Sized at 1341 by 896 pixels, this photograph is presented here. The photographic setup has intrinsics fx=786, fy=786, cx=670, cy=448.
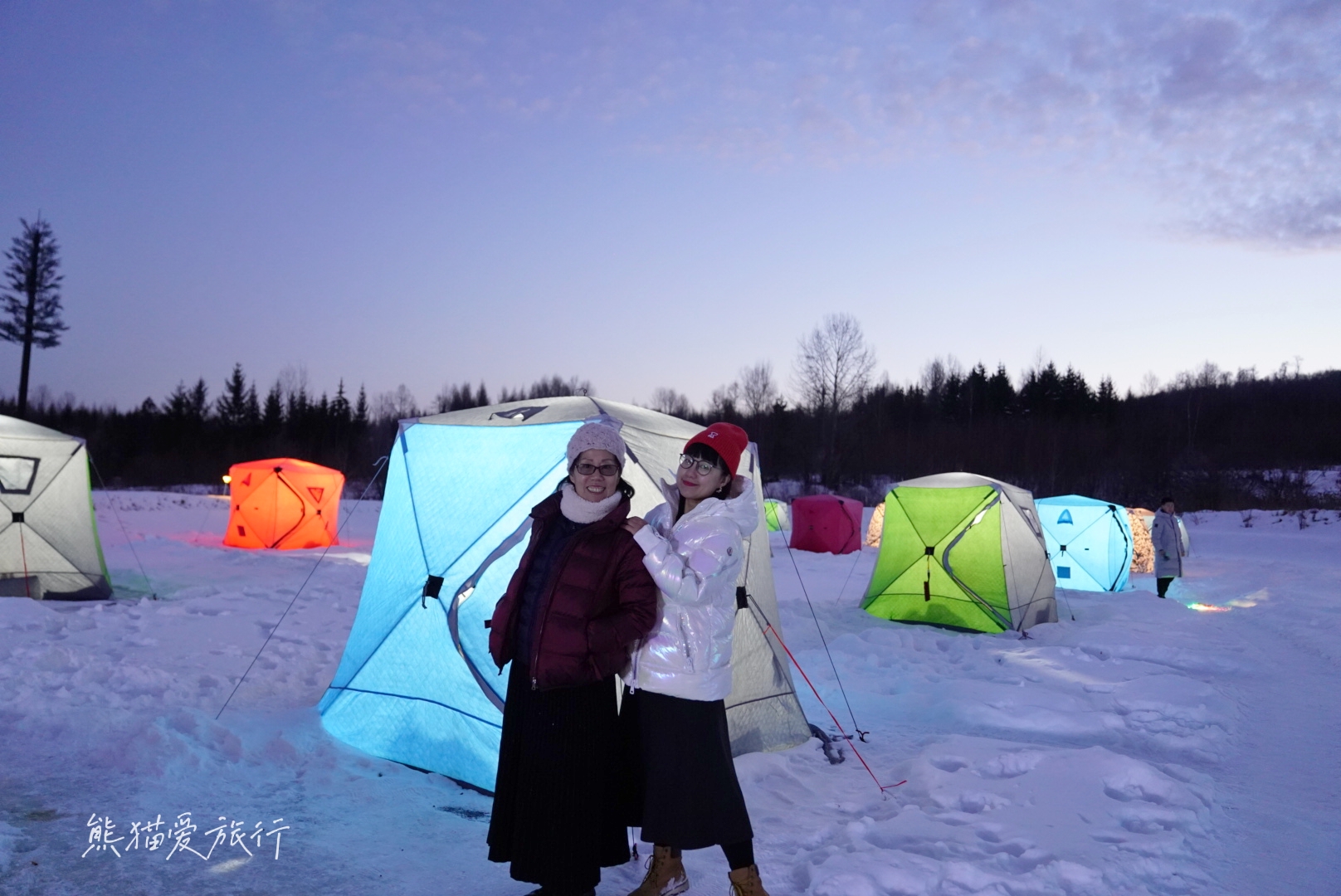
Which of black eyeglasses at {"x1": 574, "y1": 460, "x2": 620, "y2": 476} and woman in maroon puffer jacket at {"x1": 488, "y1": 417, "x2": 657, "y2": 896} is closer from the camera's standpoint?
woman in maroon puffer jacket at {"x1": 488, "y1": 417, "x2": 657, "y2": 896}

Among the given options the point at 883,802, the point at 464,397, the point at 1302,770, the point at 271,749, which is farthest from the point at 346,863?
the point at 464,397

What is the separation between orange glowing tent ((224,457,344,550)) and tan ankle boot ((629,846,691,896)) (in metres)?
15.0

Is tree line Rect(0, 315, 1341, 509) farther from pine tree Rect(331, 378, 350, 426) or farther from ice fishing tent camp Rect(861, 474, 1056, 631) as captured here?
ice fishing tent camp Rect(861, 474, 1056, 631)

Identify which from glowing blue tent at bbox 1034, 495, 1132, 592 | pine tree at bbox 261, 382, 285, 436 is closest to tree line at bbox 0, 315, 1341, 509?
pine tree at bbox 261, 382, 285, 436

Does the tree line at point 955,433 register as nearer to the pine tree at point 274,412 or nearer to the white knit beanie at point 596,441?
the pine tree at point 274,412

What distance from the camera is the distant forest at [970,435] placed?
121 ft

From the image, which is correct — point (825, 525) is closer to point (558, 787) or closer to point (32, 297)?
point (558, 787)

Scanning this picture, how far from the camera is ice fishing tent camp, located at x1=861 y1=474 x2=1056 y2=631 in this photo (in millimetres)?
9266

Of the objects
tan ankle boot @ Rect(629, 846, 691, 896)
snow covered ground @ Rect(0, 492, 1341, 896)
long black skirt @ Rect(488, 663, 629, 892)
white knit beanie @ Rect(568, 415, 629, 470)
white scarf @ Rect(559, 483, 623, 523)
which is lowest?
snow covered ground @ Rect(0, 492, 1341, 896)

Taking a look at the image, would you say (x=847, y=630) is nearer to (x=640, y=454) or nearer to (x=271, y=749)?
(x=640, y=454)

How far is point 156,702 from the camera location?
497cm

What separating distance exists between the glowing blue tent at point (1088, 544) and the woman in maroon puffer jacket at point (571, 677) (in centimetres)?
1283

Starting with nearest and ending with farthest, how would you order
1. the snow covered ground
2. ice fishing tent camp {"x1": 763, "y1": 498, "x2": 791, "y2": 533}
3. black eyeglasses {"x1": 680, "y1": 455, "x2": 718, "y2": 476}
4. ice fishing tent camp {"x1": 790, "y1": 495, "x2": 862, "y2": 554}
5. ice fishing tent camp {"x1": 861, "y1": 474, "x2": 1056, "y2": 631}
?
black eyeglasses {"x1": 680, "y1": 455, "x2": 718, "y2": 476}
the snow covered ground
ice fishing tent camp {"x1": 861, "y1": 474, "x2": 1056, "y2": 631}
ice fishing tent camp {"x1": 790, "y1": 495, "x2": 862, "y2": 554}
ice fishing tent camp {"x1": 763, "y1": 498, "x2": 791, "y2": 533}

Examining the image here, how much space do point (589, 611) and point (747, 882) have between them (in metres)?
1.06
